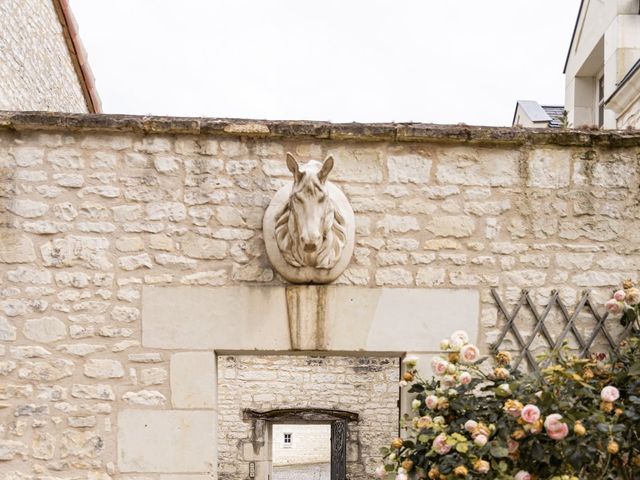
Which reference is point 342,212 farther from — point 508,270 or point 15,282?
point 15,282

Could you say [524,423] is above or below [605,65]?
below

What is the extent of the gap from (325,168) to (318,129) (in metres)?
0.56

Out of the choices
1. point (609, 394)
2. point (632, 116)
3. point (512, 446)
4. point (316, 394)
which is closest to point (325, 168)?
point (512, 446)

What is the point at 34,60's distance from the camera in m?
7.37

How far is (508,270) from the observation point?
167 inches

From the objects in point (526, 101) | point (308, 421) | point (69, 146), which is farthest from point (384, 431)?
point (69, 146)

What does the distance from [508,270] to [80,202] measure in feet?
8.27

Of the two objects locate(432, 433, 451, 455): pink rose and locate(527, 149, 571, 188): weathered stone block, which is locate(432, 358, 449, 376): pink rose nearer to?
locate(432, 433, 451, 455): pink rose

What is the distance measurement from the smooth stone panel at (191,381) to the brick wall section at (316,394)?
5798 mm

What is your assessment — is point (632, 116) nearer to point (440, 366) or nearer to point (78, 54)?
point (440, 366)

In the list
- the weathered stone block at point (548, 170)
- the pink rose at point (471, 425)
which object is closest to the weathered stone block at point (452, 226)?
the weathered stone block at point (548, 170)

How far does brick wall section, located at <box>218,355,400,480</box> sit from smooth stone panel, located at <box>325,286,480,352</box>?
5.84 m

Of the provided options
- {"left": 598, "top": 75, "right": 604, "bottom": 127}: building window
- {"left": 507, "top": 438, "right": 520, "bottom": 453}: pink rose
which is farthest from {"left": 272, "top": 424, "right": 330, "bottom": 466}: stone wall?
{"left": 507, "top": 438, "right": 520, "bottom": 453}: pink rose

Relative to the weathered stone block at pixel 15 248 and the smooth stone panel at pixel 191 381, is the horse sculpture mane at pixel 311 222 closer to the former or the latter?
the smooth stone panel at pixel 191 381
